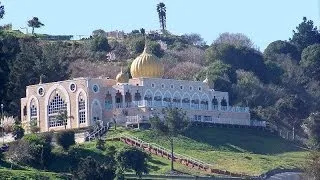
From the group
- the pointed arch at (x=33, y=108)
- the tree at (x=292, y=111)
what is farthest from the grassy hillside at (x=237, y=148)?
the pointed arch at (x=33, y=108)

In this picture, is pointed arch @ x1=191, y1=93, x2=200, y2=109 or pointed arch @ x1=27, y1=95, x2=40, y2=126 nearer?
pointed arch @ x1=27, y1=95, x2=40, y2=126

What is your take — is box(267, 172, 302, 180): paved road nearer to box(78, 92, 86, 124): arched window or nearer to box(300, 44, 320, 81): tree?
box(78, 92, 86, 124): arched window

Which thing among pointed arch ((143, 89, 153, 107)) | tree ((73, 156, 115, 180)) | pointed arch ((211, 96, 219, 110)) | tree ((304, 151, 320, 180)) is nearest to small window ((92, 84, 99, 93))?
pointed arch ((143, 89, 153, 107))

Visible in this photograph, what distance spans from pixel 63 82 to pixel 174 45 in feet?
152

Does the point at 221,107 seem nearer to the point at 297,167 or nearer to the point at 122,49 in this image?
the point at 297,167

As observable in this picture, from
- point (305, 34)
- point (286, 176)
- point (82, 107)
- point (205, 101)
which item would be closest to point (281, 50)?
point (305, 34)

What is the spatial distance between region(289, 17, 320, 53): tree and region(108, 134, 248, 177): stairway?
2418 inches

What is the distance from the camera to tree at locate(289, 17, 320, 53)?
173 meters

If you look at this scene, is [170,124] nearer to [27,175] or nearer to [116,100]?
[116,100]

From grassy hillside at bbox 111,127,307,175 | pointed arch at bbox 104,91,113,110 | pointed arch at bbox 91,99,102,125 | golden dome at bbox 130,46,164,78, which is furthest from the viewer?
golden dome at bbox 130,46,164,78

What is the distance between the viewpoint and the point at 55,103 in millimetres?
123312

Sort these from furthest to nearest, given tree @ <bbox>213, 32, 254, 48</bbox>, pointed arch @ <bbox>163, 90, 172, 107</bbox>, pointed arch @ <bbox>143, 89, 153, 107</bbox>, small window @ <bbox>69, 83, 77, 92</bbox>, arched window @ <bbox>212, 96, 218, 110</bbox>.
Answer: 1. tree @ <bbox>213, 32, 254, 48</bbox>
2. arched window @ <bbox>212, 96, 218, 110</bbox>
3. pointed arch @ <bbox>163, 90, 172, 107</bbox>
4. pointed arch @ <bbox>143, 89, 153, 107</bbox>
5. small window @ <bbox>69, 83, 77, 92</bbox>

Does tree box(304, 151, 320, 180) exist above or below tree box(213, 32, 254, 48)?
below

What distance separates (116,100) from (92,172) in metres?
30.9
